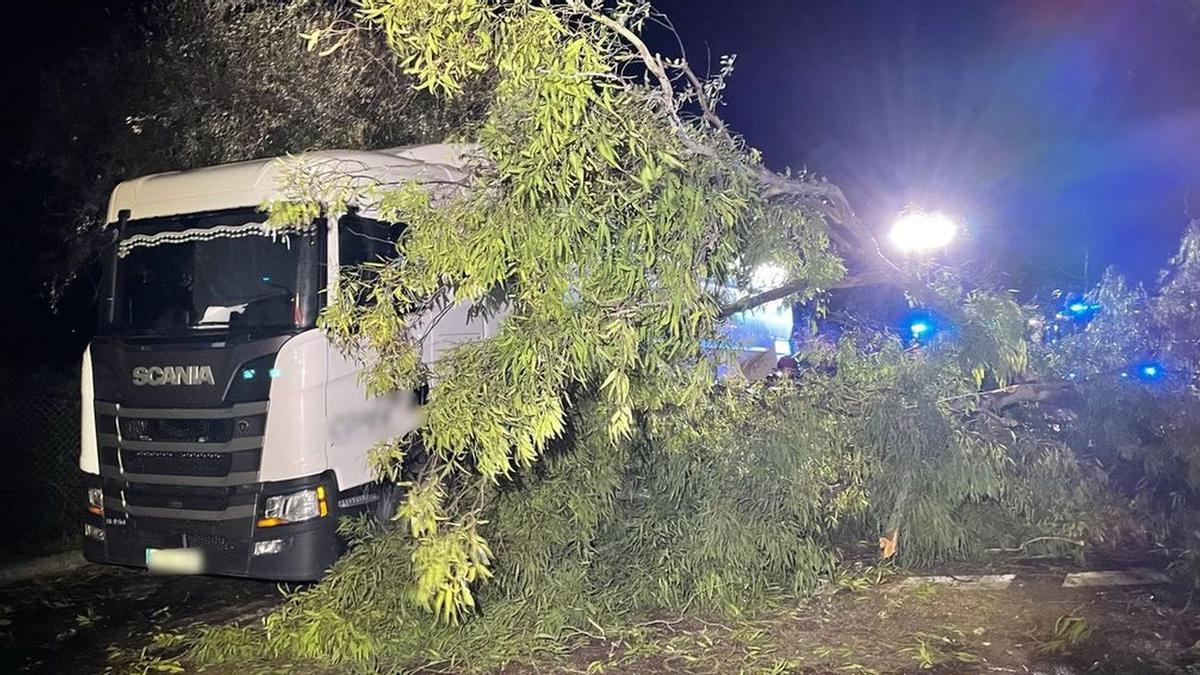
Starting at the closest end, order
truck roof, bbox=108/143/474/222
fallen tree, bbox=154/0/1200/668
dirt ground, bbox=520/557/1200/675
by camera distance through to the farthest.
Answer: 1. fallen tree, bbox=154/0/1200/668
2. dirt ground, bbox=520/557/1200/675
3. truck roof, bbox=108/143/474/222

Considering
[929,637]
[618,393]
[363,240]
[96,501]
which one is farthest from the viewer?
[96,501]

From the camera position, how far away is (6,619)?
6934 millimetres

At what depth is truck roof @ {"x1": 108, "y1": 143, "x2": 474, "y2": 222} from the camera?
626cm

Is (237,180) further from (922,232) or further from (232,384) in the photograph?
(922,232)

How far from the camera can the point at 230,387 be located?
6066mm

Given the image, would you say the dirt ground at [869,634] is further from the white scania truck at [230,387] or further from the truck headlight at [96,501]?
the truck headlight at [96,501]

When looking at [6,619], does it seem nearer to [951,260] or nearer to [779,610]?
[779,610]

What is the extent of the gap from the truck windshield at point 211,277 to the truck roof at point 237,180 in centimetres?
10

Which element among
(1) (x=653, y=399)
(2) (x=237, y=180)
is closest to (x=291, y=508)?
(2) (x=237, y=180)

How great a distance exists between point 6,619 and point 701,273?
17.9 feet

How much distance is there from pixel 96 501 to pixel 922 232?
226 inches

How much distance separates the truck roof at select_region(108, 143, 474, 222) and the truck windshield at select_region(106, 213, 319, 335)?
0.10m

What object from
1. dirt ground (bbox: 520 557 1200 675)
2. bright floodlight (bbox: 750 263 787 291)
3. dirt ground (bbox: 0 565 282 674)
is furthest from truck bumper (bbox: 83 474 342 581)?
bright floodlight (bbox: 750 263 787 291)

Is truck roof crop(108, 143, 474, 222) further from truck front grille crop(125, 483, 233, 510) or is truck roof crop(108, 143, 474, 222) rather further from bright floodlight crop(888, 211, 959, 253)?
bright floodlight crop(888, 211, 959, 253)
